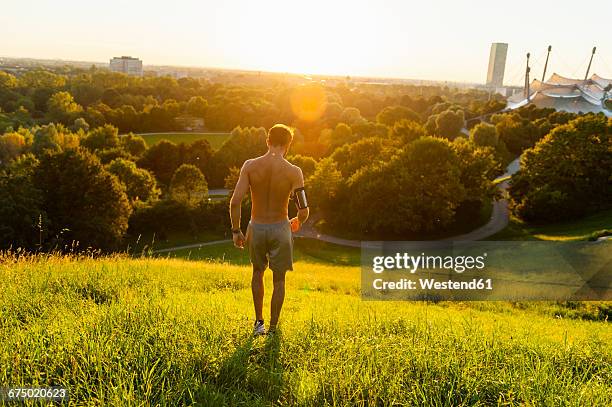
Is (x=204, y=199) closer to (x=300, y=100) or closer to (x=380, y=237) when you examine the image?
(x=380, y=237)

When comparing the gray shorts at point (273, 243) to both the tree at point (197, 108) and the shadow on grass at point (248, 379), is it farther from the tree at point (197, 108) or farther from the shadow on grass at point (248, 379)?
the tree at point (197, 108)

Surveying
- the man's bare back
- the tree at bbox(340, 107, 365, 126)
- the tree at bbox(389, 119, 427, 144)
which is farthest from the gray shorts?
the tree at bbox(340, 107, 365, 126)

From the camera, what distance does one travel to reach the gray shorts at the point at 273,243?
668 centimetres

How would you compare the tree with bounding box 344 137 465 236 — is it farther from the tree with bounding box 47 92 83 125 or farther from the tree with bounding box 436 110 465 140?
the tree with bounding box 47 92 83 125

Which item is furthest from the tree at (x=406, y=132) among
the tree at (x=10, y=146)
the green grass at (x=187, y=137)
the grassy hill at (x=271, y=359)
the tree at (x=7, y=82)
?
the tree at (x=7, y=82)

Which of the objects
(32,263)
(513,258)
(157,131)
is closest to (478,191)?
(513,258)

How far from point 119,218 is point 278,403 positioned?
35.6 metres

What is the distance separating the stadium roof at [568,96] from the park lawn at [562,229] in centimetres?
7469

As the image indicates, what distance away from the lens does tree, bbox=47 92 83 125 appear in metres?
91.2

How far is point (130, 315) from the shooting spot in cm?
587

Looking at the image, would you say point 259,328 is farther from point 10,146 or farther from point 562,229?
point 10,146

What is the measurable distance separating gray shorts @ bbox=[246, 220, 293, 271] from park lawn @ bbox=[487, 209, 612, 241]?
98.6ft

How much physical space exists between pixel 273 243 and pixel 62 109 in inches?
3973

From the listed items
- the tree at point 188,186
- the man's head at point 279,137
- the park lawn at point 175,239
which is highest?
the man's head at point 279,137
